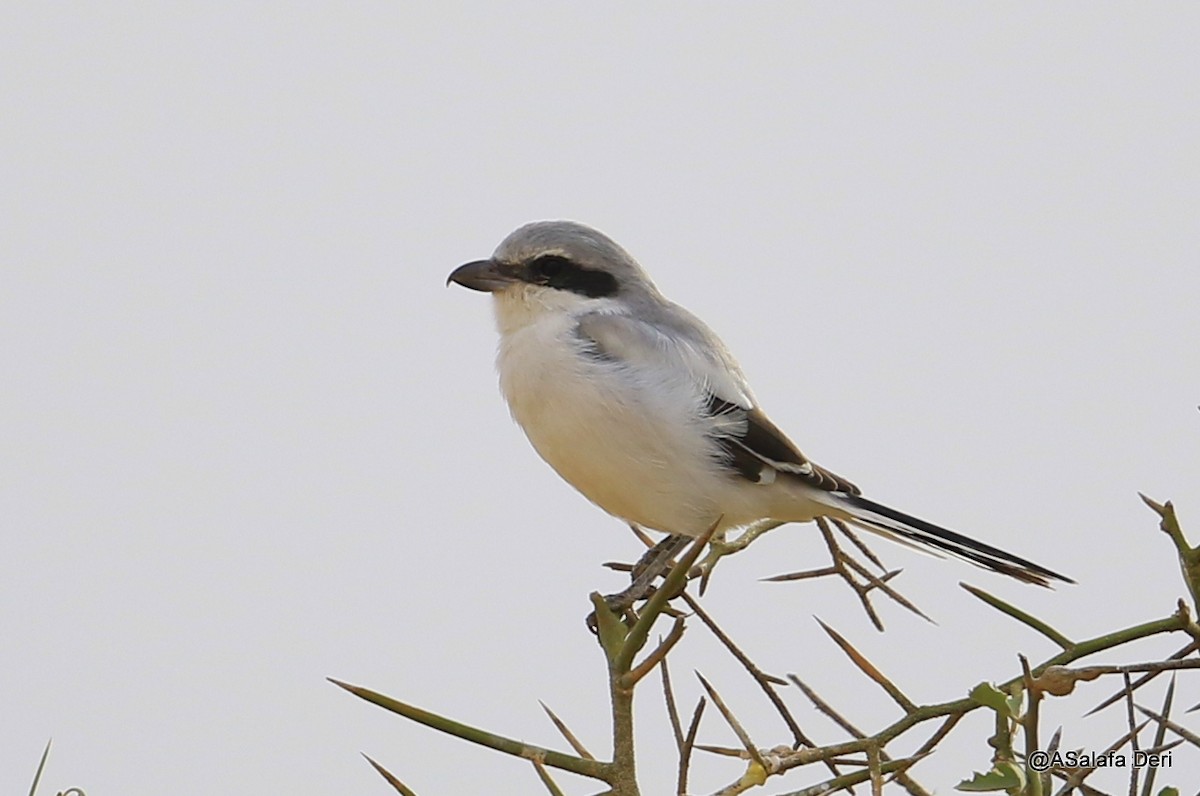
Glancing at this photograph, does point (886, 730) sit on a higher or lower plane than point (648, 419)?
lower

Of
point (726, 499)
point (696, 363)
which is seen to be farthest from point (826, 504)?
point (696, 363)

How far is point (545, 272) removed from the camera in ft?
10.9

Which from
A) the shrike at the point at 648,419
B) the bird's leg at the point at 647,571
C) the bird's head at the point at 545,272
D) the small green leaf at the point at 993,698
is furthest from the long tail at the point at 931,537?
the small green leaf at the point at 993,698

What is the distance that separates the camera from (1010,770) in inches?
39.3

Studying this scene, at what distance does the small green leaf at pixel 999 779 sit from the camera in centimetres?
99

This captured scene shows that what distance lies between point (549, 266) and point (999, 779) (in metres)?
2.41

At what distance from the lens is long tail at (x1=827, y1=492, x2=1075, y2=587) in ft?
7.95

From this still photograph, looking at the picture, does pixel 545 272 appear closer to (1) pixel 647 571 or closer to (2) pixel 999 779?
(1) pixel 647 571

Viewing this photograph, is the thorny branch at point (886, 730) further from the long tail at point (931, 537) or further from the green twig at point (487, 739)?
the long tail at point (931, 537)

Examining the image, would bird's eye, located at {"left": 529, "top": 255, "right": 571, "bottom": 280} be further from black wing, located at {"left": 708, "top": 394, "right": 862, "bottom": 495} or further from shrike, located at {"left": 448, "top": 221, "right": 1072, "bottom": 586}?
black wing, located at {"left": 708, "top": 394, "right": 862, "bottom": 495}

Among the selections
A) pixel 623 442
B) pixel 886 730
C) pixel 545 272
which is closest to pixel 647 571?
pixel 623 442

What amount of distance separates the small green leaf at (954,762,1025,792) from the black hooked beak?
2.40m

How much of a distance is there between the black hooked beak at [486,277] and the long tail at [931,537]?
87cm

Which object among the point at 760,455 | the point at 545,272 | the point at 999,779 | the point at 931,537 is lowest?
the point at 999,779
